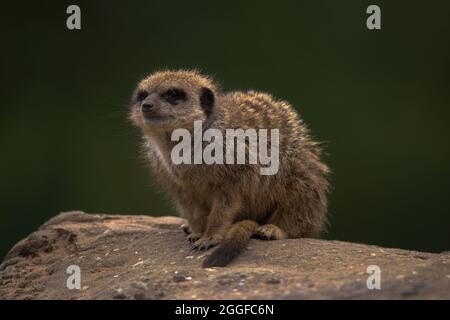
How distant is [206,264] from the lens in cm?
362

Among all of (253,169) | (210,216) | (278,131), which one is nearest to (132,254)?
(210,216)

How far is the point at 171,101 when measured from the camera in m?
4.19

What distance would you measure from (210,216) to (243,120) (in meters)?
0.63

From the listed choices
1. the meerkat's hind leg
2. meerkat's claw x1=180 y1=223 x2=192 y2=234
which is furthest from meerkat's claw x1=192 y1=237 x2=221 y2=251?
meerkat's claw x1=180 y1=223 x2=192 y2=234

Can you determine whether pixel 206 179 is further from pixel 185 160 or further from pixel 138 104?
pixel 138 104

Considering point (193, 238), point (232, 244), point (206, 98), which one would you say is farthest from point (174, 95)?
point (232, 244)

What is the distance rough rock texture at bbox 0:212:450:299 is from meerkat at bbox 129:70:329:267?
186mm

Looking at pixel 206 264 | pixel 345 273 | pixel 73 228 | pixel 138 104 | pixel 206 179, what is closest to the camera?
pixel 345 273

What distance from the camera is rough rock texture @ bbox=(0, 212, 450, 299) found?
310cm

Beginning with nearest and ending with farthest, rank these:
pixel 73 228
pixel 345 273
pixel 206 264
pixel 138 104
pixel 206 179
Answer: pixel 345 273, pixel 206 264, pixel 206 179, pixel 138 104, pixel 73 228

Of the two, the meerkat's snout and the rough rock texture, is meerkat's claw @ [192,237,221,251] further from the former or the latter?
the meerkat's snout

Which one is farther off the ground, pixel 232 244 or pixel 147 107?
pixel 147 107

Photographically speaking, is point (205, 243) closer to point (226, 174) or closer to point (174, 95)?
point (226, 174)

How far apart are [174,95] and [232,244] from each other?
96cm
